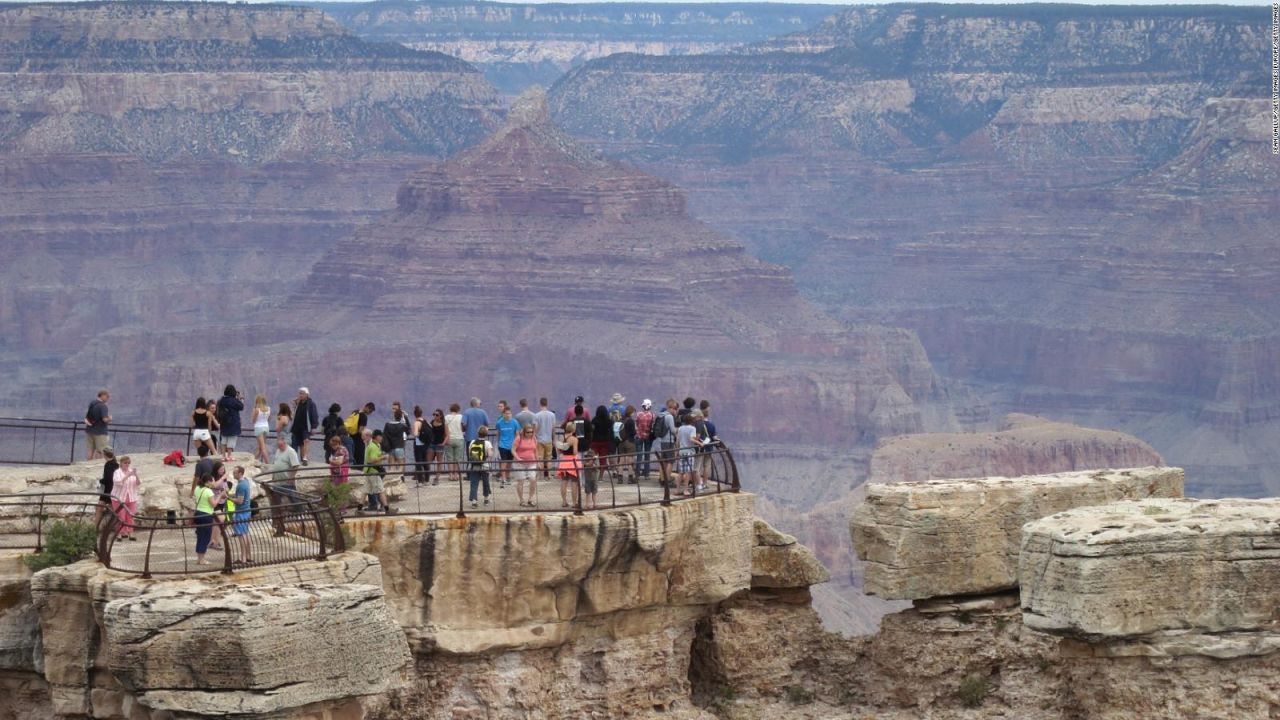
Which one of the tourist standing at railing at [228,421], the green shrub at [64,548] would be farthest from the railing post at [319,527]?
the tourist standing at railing at [228,421]

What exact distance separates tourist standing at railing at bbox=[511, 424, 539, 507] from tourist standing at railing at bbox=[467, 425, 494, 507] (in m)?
0.37

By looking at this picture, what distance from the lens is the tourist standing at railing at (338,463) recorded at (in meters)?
35.2

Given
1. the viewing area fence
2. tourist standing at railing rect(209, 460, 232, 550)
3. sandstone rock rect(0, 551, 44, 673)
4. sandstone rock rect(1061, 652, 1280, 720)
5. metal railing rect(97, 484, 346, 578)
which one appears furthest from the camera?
sandstone rock rect(1061, 652, 1280, 720)

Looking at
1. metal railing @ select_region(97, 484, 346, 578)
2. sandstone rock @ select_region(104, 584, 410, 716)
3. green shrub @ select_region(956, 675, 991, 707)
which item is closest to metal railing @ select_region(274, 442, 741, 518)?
metal railing @ select_region(97, 484, 346, 578)

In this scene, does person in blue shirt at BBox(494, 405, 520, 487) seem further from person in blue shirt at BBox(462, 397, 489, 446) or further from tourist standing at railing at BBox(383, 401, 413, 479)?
tourist standing at railing at BBox(383, 401, 413, 479)

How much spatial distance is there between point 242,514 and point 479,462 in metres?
3.21

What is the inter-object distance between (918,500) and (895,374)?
141 m

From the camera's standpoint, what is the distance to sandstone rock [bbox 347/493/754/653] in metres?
35.0

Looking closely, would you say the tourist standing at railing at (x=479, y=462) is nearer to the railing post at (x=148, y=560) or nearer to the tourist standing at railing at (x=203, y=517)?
the tourist standing at railing at (x=203, y=517)

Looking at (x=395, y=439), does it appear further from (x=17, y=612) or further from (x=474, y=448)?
(x=17, y=612)

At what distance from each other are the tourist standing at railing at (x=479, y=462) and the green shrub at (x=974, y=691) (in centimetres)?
613

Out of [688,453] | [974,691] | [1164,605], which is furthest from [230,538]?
[1164,605]

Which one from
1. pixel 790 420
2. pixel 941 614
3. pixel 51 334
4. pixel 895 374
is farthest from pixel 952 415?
pixel 941 614

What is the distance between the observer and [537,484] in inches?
1502
